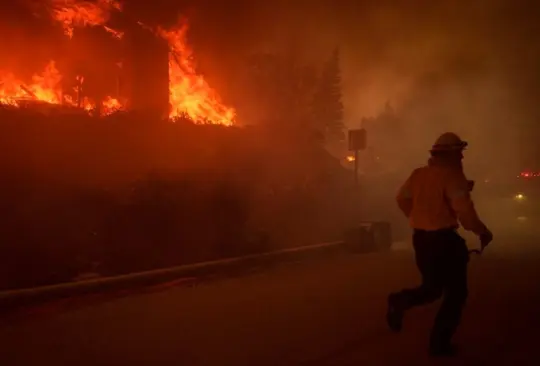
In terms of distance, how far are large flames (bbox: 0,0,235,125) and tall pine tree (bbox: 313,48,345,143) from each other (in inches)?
1091

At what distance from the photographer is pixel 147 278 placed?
8500mm

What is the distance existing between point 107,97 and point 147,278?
36.8ft

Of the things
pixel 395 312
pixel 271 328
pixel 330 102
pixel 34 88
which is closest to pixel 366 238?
pixel 271 328

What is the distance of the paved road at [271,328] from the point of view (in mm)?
4973

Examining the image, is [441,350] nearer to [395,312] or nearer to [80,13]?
[395,312]

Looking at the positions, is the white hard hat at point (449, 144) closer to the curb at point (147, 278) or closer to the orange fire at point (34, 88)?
the curb at point (147, 278)

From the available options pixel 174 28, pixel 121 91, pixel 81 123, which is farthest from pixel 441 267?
pixel 174 28

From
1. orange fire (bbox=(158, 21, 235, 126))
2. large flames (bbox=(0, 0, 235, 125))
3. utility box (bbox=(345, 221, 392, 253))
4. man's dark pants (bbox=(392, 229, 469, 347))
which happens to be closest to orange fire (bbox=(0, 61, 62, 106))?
large flames (bbox=(0, 0, 235, 125))

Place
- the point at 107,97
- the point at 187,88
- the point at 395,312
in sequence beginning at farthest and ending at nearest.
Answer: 1. the point at 187,88
2. the point at 107,97
3. the point at 395,312

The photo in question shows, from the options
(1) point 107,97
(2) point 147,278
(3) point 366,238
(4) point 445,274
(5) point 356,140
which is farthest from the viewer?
(1) point 107,97

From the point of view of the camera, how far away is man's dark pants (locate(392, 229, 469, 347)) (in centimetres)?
471

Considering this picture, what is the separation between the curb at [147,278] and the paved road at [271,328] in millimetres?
542

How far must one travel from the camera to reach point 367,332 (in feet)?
19.1

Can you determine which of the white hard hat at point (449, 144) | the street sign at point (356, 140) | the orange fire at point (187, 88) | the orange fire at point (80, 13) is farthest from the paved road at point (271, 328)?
the orange fire at point (80, 13)
